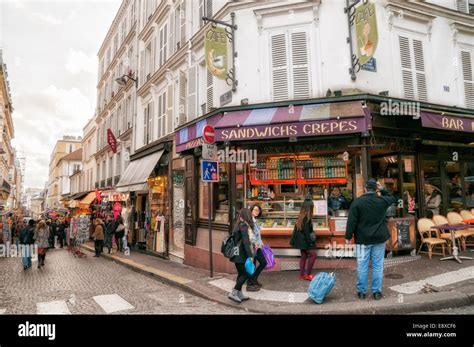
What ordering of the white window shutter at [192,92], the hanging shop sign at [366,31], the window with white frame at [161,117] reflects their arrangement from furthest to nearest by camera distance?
the window with white frame at [161,117] < the white window shutter at [192,92] < the hanging shop sign at [366,31]

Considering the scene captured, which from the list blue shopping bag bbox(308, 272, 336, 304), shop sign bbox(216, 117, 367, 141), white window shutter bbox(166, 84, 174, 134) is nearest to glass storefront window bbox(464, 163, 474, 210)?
shop sign bbox(216, 117, 367, 141)

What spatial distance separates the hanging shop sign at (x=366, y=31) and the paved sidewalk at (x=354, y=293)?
5014 mm

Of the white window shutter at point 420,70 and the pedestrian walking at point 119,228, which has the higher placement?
the white window shutter at point 420,70

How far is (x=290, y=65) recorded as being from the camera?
359 inches

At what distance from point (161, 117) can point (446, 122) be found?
11.0 metres

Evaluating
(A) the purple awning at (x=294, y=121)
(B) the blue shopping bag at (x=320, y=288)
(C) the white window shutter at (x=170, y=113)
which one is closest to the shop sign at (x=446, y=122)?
(A) the purple awning at (x=294, y=121)

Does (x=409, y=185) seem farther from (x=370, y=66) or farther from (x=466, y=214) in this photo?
(x=370, y=66)

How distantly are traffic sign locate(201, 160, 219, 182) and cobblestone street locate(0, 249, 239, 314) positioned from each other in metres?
2.72

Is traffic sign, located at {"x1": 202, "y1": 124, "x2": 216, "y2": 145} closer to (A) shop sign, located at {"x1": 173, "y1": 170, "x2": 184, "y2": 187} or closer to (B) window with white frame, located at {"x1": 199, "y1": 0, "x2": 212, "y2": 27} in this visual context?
(A) shop sign, located at {"x1": 173, "y1": 170, "x2": 184, "y2": 187}

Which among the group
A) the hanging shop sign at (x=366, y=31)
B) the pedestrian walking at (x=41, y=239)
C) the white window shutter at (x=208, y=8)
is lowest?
the pedestrian walking at (x=41, y=239)

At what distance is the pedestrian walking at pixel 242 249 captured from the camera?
233 inches

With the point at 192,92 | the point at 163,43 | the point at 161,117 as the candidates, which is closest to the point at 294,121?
the point at 192,92

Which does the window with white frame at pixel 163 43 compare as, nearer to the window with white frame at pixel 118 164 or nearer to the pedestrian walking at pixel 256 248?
the window with white frame at pixel 118 164
